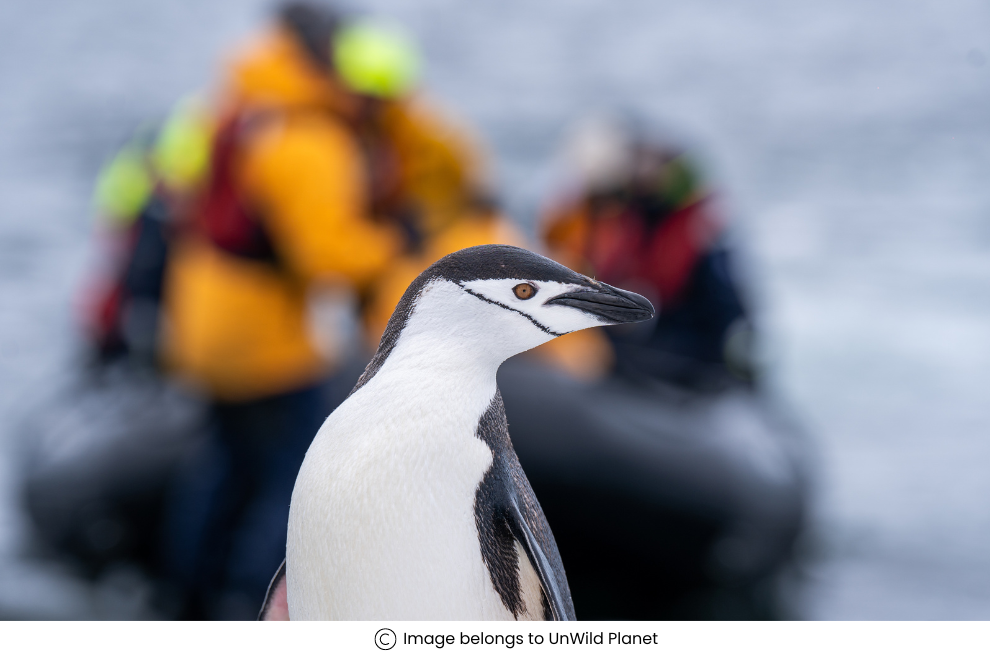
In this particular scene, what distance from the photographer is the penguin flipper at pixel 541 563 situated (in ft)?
1.55

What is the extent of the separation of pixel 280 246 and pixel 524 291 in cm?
110

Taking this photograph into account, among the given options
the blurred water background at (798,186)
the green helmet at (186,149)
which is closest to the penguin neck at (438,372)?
the blurred water background at (798,186)

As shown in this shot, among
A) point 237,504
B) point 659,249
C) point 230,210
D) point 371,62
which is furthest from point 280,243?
point 659,249

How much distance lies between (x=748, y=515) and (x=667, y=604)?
268mm

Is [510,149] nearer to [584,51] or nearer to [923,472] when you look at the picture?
[923,472]

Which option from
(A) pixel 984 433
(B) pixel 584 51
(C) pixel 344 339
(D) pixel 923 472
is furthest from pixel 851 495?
(B) pixel 584 51

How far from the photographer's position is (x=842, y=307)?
4.09 m

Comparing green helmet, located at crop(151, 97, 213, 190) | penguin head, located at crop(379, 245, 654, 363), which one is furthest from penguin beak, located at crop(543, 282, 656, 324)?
green helmet, located at crop(151, 97, 213, 190)

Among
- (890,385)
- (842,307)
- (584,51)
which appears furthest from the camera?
(584,51)

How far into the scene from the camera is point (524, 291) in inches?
16.7

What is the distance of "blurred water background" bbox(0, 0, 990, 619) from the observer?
2.79 metres

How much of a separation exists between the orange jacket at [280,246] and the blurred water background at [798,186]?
0.80 m

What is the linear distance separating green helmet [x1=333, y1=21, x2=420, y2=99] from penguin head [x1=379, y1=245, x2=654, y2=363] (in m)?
1.18

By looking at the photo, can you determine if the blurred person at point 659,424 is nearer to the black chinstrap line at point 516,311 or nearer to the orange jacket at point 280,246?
the orange jacket at point 280,246
